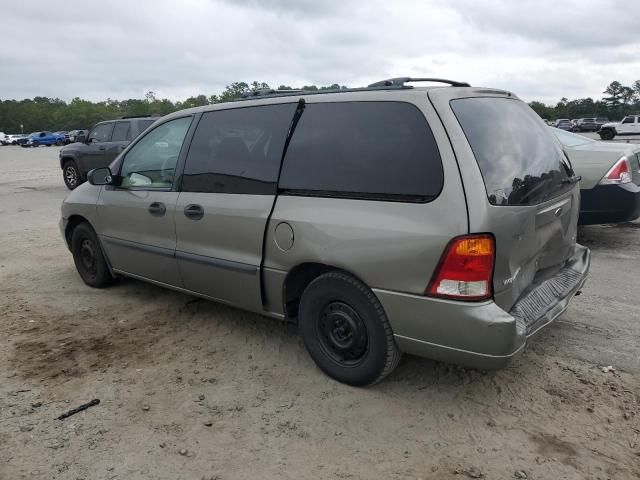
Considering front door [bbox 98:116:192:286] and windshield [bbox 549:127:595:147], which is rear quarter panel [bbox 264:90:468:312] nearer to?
front door [bbox 98:116:192:286]

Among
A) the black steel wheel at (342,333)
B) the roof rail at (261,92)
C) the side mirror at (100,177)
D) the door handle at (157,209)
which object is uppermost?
the roof rail at (261,92)

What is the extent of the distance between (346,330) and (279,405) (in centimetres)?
58

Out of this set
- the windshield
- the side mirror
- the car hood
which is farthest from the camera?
the windshield

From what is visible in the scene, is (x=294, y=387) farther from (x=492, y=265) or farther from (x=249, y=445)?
(x=492, y=265)

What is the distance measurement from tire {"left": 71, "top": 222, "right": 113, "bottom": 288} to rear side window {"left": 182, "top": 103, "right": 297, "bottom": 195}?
5.32 feet

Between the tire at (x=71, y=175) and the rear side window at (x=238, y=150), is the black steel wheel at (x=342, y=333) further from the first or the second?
the tire at (x=71, y=175)

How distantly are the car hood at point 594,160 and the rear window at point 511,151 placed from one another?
255cm

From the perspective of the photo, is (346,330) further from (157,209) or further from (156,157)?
(156,157)

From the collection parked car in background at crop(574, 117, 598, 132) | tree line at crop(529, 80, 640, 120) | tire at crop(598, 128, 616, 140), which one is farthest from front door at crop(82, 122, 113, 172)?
tree line at crop(529, 80, 640, 120)

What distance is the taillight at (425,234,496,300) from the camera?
103 inches

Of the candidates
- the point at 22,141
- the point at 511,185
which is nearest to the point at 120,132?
the point at 511,185

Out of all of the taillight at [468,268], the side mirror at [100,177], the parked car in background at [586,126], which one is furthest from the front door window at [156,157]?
the parked car in background at [586,126]

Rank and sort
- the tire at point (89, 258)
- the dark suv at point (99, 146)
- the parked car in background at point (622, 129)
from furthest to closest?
the parked car in background at point (622, 129)
the dark suv at point (99, 146)
the tire at point (89, 258)

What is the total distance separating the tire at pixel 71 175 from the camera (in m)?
13.8
